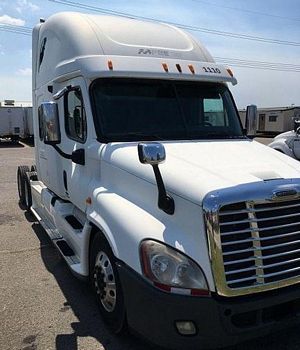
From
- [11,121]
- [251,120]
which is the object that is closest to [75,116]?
[251,120]

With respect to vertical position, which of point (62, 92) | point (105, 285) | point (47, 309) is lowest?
point (47, 309)

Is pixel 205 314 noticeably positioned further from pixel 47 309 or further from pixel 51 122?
pixel 51 122

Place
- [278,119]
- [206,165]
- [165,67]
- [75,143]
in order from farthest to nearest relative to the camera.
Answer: [278,119] → [75,143] → [165,67] → [206,165]

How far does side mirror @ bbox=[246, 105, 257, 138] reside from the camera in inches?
216

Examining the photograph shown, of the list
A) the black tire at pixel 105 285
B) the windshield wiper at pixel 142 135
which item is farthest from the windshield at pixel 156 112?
the black tire at pixel 105 285

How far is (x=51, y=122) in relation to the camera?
15.2 feet

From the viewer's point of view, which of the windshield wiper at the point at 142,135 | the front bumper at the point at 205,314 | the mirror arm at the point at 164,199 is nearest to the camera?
the front bumper at the point at 205,314

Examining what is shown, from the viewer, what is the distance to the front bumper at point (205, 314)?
9.95ft

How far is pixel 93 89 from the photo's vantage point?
4586mm

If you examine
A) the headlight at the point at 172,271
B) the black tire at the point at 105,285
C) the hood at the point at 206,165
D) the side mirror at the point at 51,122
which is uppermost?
the side mirror at the point at 51,122

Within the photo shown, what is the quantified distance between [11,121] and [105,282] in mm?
24836

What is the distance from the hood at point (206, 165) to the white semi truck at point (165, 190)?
13 millimetres

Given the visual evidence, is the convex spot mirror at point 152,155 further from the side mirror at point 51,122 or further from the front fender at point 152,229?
the side mirror at point 51,122

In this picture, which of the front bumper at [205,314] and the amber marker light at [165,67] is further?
the amber marker light at [165,67]
